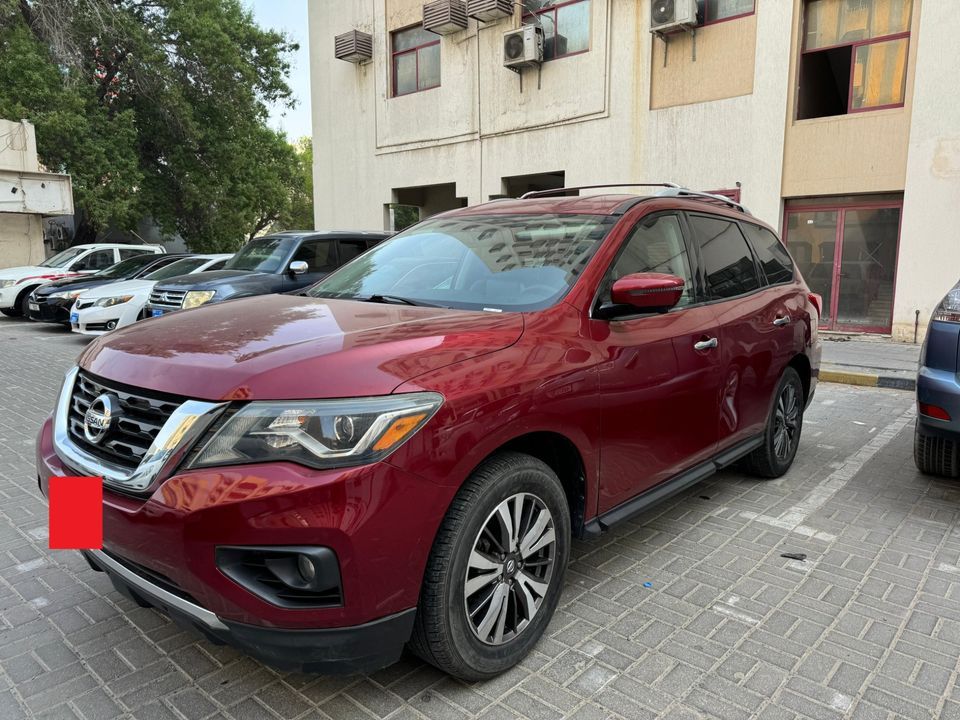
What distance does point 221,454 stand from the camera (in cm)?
201

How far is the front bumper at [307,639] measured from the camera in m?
2.00

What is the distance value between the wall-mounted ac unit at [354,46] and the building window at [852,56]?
37.4ft

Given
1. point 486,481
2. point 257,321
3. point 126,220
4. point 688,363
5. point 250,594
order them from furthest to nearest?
point 126,220 < point 688,363 < point 257,321 < point 486,481 < point 250,594

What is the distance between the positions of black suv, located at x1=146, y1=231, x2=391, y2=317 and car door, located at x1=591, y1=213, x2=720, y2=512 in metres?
6.28

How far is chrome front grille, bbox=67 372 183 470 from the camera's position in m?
2.17

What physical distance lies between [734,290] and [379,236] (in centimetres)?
703

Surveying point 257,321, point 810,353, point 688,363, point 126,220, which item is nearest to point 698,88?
point 810,353

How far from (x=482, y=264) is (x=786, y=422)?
2.68m

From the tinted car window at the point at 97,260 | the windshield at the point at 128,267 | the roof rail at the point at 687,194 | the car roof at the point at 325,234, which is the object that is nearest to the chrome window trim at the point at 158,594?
the roof rail at the point at 687,194

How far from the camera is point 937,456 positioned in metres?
4.53

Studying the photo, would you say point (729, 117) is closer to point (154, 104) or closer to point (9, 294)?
point (9, 294)

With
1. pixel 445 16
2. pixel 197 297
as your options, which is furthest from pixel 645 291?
pixel 445 16

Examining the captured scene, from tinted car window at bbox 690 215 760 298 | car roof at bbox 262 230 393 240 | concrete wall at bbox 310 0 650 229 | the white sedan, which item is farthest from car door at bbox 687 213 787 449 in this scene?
concrete wall at bbox 310 0 650 229

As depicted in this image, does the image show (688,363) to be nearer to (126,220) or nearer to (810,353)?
(810,353)
